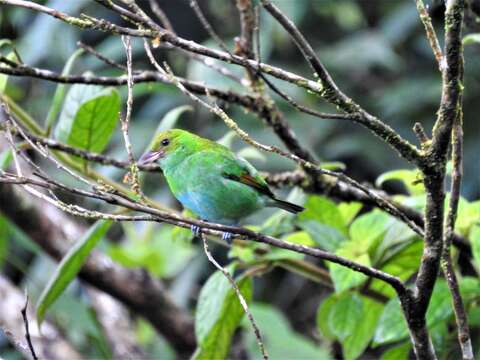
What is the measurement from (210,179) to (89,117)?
1.67 feet

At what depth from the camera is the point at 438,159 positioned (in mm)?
1834

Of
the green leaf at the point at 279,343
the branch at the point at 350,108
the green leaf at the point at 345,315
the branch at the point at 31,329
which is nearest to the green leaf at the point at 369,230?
the green leaf at the point at 345,315

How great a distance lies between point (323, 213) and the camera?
2.97 metres

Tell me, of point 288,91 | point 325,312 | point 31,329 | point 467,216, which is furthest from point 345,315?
point 288,91

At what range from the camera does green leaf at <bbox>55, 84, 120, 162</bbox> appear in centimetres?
289

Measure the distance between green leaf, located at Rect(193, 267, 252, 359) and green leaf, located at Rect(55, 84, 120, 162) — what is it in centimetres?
65

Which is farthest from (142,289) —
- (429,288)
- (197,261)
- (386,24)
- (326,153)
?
(386,24)

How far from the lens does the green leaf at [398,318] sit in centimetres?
263

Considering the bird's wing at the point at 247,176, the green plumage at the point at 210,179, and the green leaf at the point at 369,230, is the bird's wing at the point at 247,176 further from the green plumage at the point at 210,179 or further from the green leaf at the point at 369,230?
the green leaf at the point at 369,230

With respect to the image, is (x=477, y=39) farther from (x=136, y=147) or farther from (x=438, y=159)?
(x=136, y=147)

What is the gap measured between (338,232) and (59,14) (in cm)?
145

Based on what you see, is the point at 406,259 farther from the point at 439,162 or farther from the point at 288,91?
the point at 288,91

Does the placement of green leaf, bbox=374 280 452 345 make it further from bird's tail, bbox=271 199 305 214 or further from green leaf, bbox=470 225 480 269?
bird's tail, bbox=271 199 305 214

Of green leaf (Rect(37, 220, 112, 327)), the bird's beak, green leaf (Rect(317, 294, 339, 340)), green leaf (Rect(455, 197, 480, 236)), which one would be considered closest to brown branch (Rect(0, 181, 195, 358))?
the bird's beak
